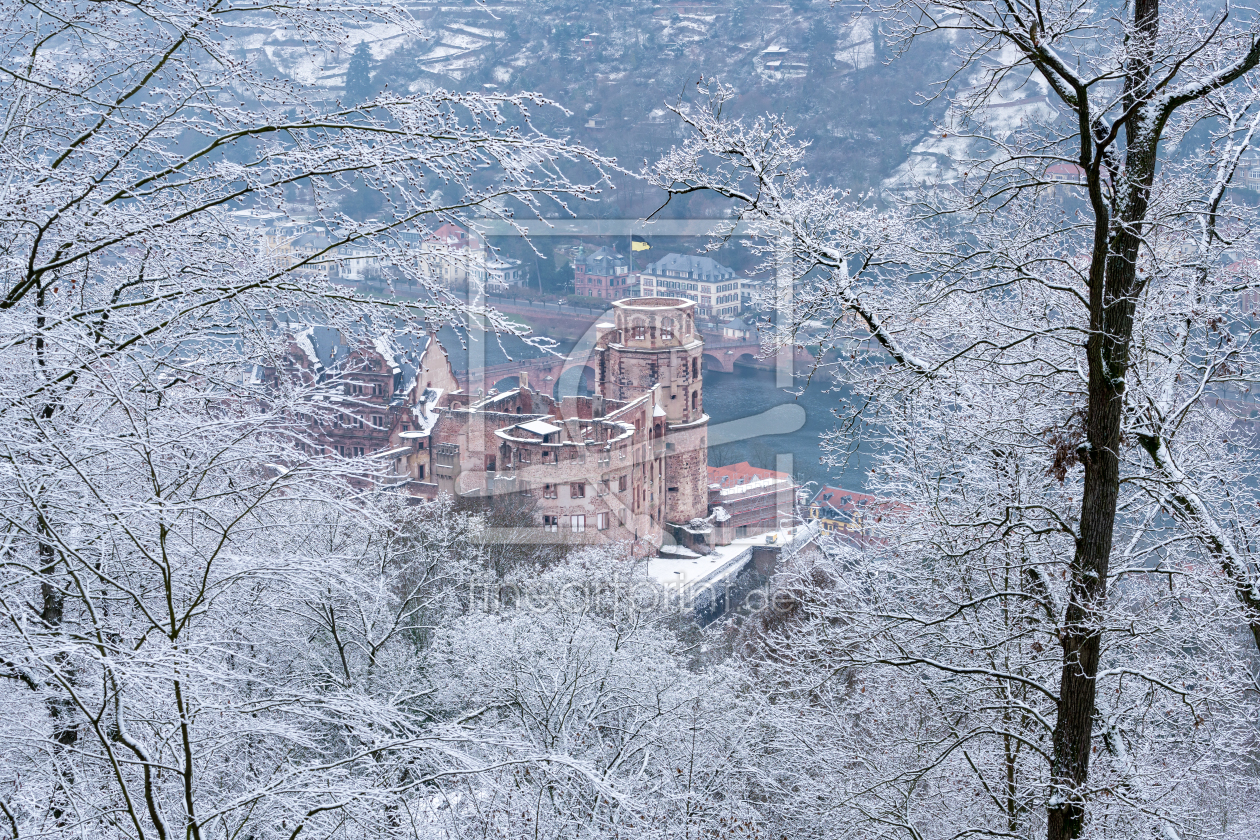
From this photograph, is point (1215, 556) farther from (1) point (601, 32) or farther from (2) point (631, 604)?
(1) point (601, 32)

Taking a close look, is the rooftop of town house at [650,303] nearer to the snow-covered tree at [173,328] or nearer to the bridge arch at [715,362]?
the bridge arch at [715,362]

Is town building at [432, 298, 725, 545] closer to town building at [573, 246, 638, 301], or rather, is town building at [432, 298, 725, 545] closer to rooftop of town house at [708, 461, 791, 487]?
rooftop of town house at [708, 461, 791, 487]

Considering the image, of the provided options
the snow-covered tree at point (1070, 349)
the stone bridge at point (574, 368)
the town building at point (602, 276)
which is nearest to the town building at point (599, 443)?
the stone bridge at point (574, 368)

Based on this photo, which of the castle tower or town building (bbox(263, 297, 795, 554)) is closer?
town building (bbox(263, 297, 795, 554))

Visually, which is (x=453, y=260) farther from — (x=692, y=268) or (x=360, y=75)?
(x=360, y=75)

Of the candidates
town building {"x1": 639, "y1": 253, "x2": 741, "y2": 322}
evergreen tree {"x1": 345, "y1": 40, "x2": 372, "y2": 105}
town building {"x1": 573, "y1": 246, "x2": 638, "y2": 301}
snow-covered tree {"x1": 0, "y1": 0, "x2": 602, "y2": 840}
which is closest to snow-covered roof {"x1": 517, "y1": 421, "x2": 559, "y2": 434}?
town building {"x1": 639, "y1": 253, "x2": 741, "y2": 322}

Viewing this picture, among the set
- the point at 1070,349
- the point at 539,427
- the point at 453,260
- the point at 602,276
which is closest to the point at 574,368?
the point at 602,276

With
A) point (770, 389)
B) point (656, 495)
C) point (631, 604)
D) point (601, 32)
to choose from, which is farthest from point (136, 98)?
point (601, 32)
